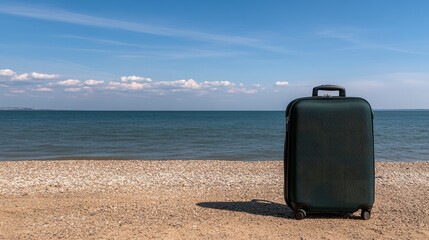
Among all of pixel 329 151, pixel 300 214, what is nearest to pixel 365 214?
pixel 300 214

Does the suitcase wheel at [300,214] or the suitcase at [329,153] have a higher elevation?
the suitcase at [329,153]

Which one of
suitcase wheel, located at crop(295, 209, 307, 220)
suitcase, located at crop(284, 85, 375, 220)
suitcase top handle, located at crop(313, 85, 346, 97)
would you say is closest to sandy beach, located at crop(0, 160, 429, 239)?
suitcase wheel, located at crop(295, 209, 307, 220)

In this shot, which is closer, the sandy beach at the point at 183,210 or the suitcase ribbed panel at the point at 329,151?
the sandy beach at the point at 183,210

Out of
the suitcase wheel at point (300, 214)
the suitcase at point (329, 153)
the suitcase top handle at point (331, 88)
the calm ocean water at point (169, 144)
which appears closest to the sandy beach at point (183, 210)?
the suitcase wheel at point (300, 214)

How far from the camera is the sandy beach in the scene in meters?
5.45

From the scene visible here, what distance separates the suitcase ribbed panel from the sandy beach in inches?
16.3

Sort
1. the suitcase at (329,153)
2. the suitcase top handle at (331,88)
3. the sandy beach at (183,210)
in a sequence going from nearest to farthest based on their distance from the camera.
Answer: the sandy beach at (183,210)
the suitcase at (329,153)
the suitcase top handle at (331,88)

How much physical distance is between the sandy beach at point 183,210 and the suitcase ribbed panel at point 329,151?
1.36 ft

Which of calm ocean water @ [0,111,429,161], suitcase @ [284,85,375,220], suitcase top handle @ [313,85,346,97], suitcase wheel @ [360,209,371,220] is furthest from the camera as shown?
calm ocean water @ [0,111,429,161]

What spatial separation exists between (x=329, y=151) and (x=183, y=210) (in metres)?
2.44

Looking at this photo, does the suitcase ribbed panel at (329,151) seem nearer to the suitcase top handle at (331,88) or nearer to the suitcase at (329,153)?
the suitcase at (329,153)

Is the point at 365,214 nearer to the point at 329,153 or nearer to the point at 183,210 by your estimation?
the point at 329,153

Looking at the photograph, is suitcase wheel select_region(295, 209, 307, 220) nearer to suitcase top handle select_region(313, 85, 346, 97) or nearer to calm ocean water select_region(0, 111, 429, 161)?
suitcase top handle select_region(313, 85, 346, 97)

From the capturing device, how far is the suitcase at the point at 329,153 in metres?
5.93
